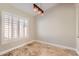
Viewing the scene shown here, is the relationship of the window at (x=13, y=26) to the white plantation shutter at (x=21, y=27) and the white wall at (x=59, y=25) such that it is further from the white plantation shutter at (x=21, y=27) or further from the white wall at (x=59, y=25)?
the white wall at (x=59, y=25)

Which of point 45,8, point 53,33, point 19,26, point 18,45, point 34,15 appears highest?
point 45,8

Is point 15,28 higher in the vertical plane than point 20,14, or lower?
lower

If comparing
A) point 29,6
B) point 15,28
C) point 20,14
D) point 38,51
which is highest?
point 29,6

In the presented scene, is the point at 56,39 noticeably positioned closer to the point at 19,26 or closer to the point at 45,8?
the point at 45,8

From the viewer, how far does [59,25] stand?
62.9 inches

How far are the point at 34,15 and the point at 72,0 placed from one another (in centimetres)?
63

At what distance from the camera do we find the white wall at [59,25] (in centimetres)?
154

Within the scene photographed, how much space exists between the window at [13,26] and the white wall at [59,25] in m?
0.25

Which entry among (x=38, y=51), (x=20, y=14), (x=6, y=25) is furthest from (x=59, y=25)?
(x=6, y=25)

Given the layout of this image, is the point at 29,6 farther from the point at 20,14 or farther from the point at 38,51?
the point at 38,51

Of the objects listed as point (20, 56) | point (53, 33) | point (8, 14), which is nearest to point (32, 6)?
point (8, 14)

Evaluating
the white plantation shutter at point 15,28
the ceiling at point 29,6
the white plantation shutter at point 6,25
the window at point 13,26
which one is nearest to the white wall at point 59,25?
the ceiling at point 29,6

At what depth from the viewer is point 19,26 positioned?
1589mm

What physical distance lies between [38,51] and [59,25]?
1.76 feet
